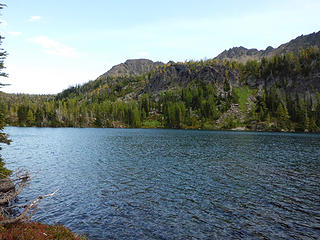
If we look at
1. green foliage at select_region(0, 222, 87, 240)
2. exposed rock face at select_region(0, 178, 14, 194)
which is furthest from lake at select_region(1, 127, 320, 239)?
green foliage at select_region(0, 222, 87, 240)

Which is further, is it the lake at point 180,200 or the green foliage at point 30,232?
the lake at point 180,200

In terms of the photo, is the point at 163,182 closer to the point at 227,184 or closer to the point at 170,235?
the point at 227,184

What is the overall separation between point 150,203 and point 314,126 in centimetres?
19478

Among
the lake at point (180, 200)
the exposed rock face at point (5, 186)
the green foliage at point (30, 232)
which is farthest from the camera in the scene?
the exposed rock face at point (5, 186)

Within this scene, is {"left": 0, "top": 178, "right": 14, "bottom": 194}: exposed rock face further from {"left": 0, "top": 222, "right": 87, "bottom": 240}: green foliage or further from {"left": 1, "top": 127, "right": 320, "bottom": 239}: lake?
{"left": 0, "top": 222, "right": 87, "bottom": 240}: green foliage

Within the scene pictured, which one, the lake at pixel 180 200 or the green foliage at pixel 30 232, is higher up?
the green foliage at pixel 30 232

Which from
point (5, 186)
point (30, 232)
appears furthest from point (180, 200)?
point (5, 186)

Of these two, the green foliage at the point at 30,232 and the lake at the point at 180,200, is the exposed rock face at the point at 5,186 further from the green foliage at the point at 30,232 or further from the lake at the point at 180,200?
the green foliage at the point at 30,232

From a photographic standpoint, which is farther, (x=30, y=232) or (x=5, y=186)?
(x=5, y=186)

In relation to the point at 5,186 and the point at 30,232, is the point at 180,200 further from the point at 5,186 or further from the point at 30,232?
the point at 5,186

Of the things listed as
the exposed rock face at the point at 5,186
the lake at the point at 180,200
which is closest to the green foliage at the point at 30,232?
the lake at the point at 180,200

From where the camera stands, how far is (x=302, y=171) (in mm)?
38531

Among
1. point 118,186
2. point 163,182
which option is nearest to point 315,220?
point 163,182

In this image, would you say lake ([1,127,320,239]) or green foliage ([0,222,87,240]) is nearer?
green foliage ([0,222,87,240])
